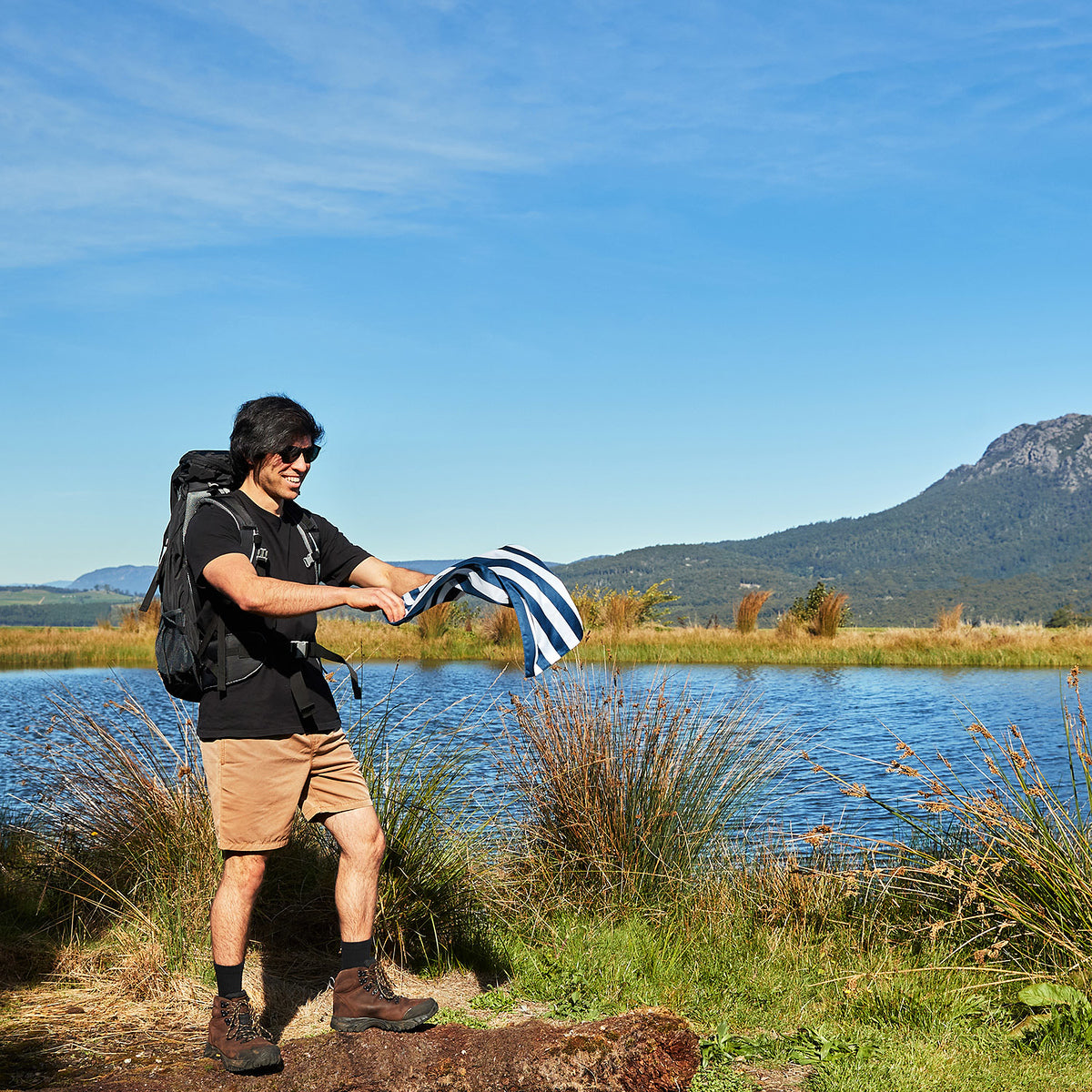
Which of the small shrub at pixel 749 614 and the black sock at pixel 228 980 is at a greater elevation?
the small shrub at pixel 749 614

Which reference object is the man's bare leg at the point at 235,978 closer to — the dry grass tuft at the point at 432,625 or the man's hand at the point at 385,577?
the man's hand at the point at 385,577

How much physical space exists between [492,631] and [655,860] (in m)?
18.3

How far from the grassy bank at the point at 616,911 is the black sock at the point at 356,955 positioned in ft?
2.03

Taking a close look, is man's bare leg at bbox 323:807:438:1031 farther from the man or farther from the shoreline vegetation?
the shoreline vegetation

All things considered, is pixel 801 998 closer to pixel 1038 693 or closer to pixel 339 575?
pixel 339 575

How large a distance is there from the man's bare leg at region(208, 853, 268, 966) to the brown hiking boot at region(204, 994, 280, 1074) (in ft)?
0.43

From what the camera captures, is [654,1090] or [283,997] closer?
[654,1090]

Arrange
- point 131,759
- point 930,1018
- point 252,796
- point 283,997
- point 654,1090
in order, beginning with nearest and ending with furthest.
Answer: point 654,1090, point 252,796, point 930,1018, point 283,997, point 131,759

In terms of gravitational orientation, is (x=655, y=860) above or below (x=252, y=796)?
below

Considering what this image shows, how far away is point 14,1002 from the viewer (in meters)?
3.99

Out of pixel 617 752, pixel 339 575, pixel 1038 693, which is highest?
pixel 339 575

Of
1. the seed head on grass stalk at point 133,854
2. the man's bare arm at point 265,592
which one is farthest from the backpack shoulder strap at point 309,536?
the seed head on grass stalk at point 133,854

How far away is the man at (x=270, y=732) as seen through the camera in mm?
3238

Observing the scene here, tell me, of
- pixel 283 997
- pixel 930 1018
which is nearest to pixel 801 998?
pixel 930 1018
